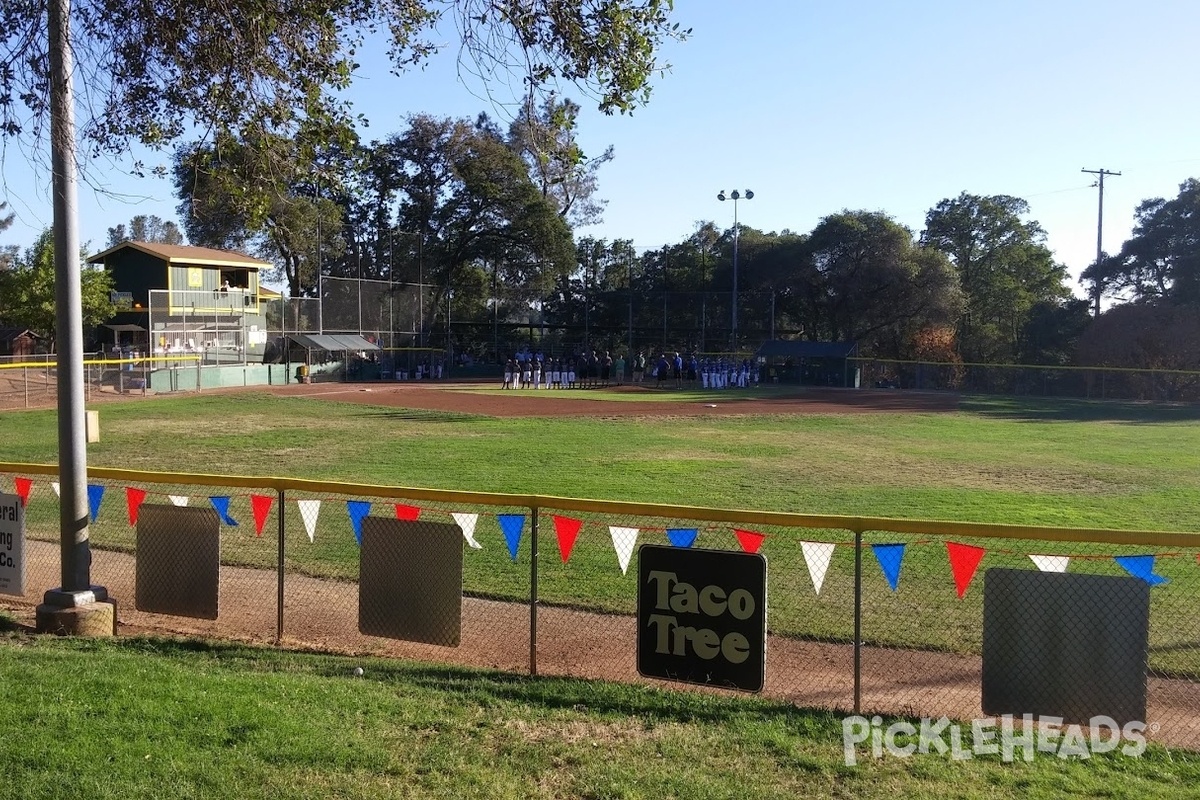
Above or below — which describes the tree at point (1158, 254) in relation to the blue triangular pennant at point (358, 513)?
above

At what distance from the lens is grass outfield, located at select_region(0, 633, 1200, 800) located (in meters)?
5.05

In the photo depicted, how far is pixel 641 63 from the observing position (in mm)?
8422

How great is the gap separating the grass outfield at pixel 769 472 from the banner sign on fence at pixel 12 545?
9.04 feet

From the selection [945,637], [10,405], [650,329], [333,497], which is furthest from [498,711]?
[650,329]

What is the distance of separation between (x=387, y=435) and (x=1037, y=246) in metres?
56.3

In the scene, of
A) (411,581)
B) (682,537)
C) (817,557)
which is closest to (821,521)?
(817,557)

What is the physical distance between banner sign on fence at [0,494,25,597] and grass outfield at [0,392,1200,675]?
275 cm

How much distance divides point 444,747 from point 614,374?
176ft

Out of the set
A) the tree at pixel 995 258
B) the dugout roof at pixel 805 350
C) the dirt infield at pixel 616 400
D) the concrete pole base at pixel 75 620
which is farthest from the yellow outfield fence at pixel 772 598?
the tree at pixel 995 258

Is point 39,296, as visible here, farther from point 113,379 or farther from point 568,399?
point 568,399

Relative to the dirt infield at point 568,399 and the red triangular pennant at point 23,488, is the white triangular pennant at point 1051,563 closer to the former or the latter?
the red triangular pennant at point 23,488

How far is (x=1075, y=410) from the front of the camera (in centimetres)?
4006

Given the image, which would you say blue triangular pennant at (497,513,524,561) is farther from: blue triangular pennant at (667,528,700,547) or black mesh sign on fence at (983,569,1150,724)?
black mesh sign on fence at (983,569,1150,724)

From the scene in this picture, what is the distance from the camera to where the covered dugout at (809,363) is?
5581cm
